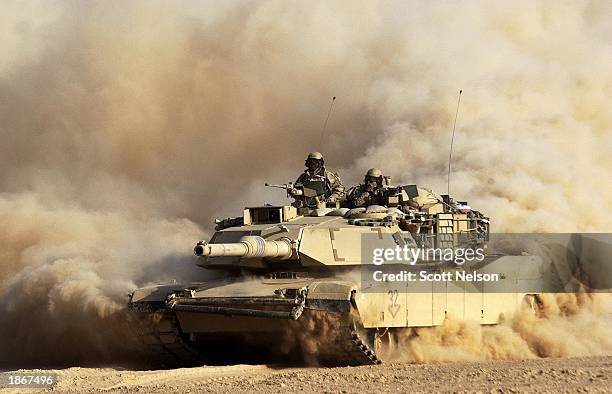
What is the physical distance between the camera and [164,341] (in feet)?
63.1

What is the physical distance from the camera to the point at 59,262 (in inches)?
895

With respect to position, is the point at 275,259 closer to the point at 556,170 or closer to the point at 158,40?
the point at 556,170

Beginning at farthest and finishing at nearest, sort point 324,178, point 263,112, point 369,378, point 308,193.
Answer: point 263,112 < point 324,178 < point 308,193 < point 369,378

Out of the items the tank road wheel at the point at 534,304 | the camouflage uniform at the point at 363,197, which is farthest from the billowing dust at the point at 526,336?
the camouflage uniform at the point at 363,197

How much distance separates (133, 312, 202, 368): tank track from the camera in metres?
18.9

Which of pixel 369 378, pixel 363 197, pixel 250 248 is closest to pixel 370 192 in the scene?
pixel 363 197

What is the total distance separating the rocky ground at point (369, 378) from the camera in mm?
14250

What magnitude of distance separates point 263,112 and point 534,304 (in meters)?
15.5

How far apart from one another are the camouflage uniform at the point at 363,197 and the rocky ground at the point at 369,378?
4.90 metres

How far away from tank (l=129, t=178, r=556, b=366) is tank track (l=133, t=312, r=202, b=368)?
2 cm

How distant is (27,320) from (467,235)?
337 inches

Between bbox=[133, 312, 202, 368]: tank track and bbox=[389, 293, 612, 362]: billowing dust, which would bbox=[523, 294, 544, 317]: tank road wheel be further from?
bbox=[133, 312, 202, 368]: tank track

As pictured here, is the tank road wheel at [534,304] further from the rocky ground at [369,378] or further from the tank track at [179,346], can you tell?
the tank track at [179,346]

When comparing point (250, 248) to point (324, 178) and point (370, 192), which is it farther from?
point (324, 178)
